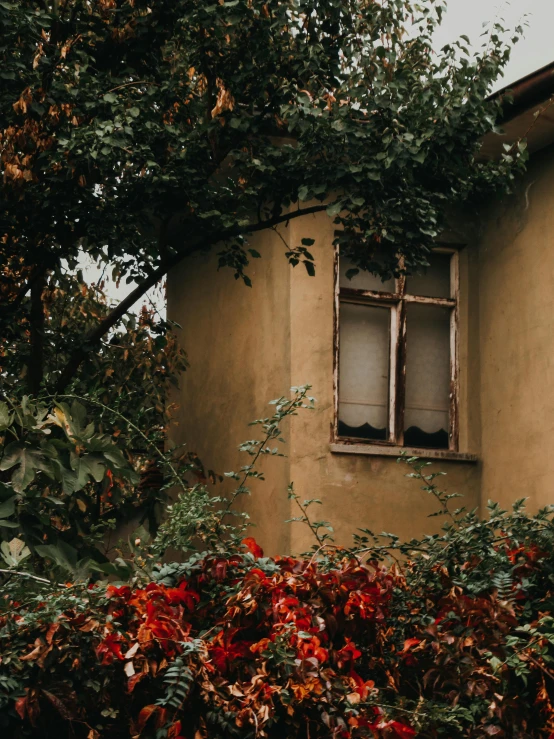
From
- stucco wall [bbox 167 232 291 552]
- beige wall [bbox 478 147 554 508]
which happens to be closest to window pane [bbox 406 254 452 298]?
beige wall [bbox 478 147 554 508]

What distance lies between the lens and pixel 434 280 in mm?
10711

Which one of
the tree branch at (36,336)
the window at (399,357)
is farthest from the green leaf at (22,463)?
the window at (399,357)

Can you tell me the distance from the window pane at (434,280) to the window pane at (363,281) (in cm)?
22

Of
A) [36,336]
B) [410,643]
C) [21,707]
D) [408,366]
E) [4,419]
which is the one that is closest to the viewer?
[21,707]

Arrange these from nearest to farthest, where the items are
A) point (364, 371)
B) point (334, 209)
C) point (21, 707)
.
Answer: point (21, 707)
point (334, 209)
point (364, 371)

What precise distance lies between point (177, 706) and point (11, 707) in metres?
0.63

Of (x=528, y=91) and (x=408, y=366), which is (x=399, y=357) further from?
(x=528, y=91)

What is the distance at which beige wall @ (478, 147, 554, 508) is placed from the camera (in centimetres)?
966

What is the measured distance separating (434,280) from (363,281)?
0.77 meters

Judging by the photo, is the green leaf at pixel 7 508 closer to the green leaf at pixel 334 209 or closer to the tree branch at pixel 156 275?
the tree branch at pixel 156 275

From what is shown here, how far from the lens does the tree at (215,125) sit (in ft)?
26.7

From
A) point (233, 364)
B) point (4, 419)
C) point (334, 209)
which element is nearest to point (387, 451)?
point (233, 364)

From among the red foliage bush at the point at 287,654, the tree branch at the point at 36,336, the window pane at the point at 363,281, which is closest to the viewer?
the red foliage bush at the point at 287,654

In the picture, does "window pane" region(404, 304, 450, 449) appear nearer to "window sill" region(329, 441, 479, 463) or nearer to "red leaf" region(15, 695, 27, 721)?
"window sill" region(329, 441, 479, 463)
